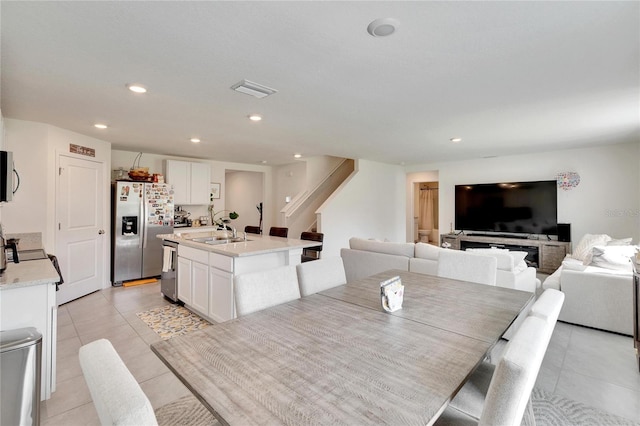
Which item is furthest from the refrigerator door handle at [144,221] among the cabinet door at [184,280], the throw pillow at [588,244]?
the throw pillow at [588,244]

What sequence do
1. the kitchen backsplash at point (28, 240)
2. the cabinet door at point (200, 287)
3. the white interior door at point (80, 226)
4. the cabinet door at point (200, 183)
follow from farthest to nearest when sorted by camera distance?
the cabinet door at point (200, 183), the white interior door at point (80, 226), the kitchen backsplash at point (28, 240), the cabinet door at point (200, 287)

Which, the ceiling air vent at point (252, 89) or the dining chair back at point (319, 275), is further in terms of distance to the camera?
the ceiling air vent at point (252, 89)

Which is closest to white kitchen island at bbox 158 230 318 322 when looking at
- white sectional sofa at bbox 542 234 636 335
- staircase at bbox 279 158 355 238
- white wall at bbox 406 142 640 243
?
white sectional sofa at bbox 542 234 636 335

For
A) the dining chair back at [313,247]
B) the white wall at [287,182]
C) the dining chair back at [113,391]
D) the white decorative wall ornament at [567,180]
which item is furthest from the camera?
the white wall at [287,182]

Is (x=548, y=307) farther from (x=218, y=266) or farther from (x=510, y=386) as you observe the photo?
(x=218, y=266)

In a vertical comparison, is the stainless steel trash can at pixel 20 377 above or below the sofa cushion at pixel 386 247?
below

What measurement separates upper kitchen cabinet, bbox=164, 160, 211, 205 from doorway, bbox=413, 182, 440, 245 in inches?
256

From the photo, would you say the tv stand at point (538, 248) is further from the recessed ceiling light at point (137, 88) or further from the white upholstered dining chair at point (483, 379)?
the recessed ceiling light at point (137, 88)

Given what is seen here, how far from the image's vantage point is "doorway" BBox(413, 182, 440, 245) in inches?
386

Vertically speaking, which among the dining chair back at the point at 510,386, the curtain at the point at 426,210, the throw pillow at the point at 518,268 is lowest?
the throw pillow at the point at 518,268

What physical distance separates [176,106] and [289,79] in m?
1.38

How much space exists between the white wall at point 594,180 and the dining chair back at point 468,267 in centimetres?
455

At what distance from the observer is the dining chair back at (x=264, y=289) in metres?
1.65

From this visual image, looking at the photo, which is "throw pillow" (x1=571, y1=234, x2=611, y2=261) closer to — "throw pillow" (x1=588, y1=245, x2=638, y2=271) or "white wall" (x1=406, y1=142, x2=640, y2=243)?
"throw pillow" (x1=588, y1=245, x2=638, y2=271)
